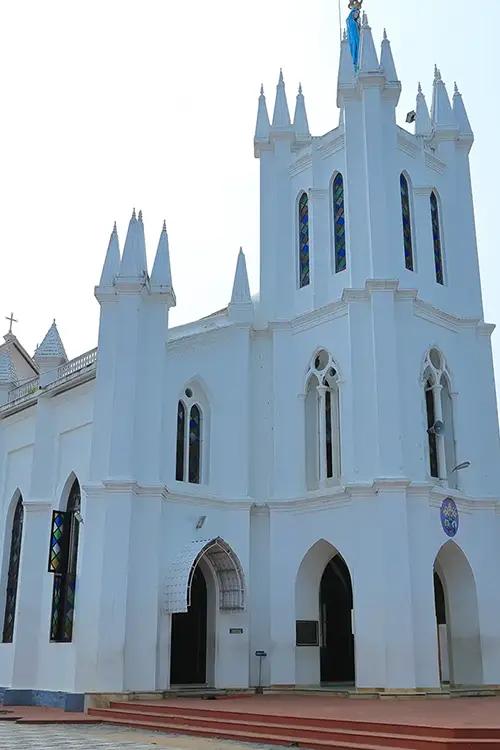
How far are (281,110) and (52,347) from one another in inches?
407

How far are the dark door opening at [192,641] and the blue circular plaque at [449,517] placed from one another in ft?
21.3

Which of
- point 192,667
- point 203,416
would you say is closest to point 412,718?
point 192,667

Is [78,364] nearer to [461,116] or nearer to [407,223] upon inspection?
[407,223]

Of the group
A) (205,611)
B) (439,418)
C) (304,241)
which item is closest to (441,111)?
(304,241)

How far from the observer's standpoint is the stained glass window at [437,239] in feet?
80.9

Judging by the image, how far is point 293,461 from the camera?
2264 cm

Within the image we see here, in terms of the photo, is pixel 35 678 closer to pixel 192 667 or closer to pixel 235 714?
pixel 192 667

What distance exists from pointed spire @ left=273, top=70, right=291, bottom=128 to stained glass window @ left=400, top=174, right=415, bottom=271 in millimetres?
4391

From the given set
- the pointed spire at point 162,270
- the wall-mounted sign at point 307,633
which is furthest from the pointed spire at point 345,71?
the wall-mounted sign at point 307,633

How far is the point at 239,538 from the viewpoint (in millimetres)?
22094

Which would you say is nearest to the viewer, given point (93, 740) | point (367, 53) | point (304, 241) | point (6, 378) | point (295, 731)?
point (93, 740)

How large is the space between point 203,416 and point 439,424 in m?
6.31

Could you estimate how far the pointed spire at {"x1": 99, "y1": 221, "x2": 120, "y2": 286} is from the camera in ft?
73.4

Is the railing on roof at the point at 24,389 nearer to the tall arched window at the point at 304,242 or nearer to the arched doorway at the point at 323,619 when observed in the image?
the tall arched window at the point at 304,242
